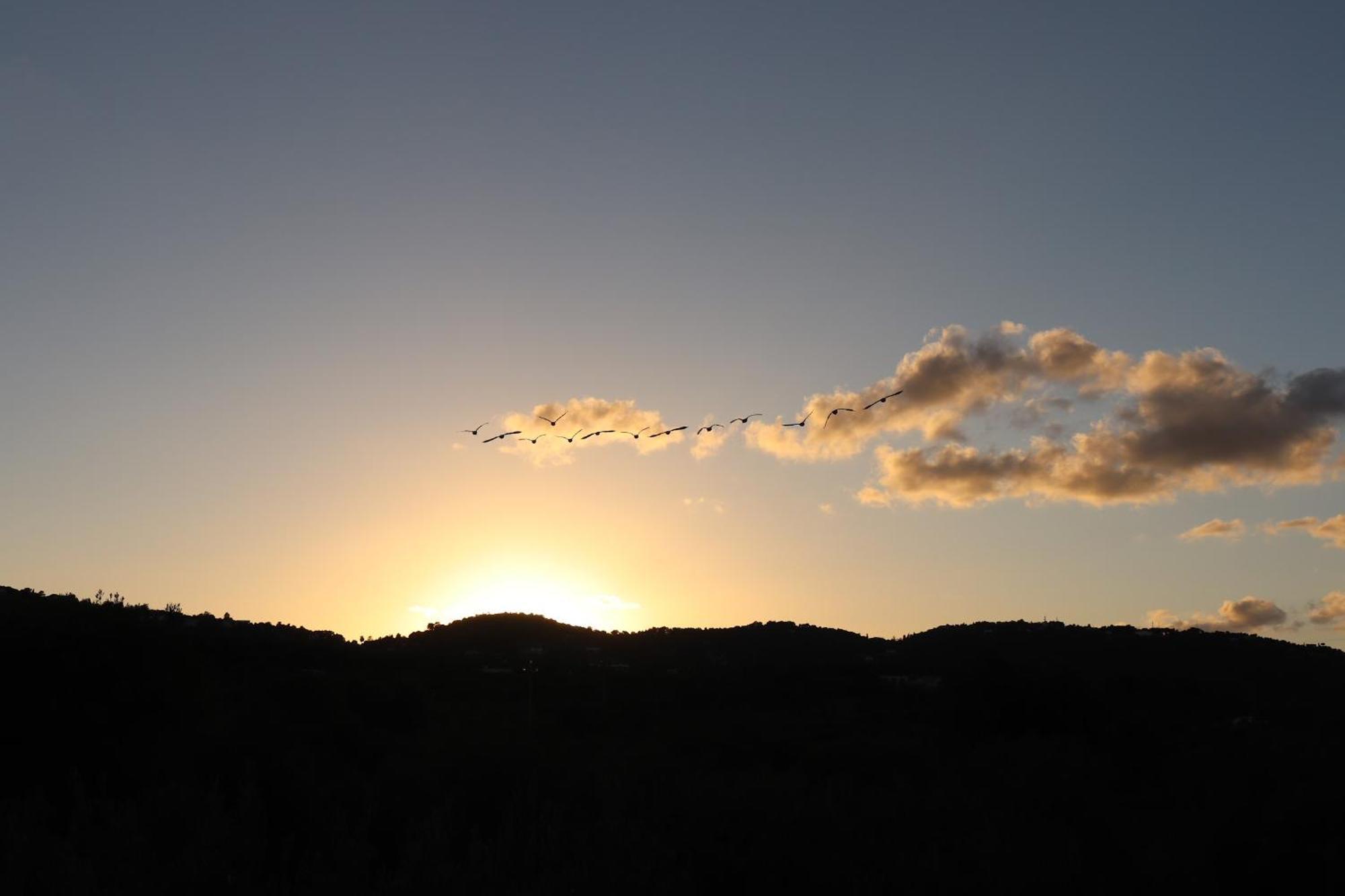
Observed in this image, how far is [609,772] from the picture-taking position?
1794 centimetres

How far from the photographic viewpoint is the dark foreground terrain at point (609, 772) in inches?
488

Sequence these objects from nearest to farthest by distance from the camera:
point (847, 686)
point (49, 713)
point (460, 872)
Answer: point (460, 872)
point (49, 713)
point (847, 686)

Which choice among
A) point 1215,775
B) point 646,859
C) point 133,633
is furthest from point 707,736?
point 646,859

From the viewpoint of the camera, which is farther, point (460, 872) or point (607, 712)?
point (607, 712)

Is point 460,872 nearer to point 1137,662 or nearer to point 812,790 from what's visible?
point 812,790

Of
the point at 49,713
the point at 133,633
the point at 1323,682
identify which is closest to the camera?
the point at 49,713

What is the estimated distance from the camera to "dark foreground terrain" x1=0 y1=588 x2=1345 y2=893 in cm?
1240

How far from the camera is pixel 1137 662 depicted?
46.1 m

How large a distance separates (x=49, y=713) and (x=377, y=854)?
10090mm

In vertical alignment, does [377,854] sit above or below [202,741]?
below

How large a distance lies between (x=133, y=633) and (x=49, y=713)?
230 inches

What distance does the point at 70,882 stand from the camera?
10.7 metres

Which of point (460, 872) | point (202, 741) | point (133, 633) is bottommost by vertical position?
point (460, 872)

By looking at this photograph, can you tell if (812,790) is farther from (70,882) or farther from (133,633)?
(133,633)
